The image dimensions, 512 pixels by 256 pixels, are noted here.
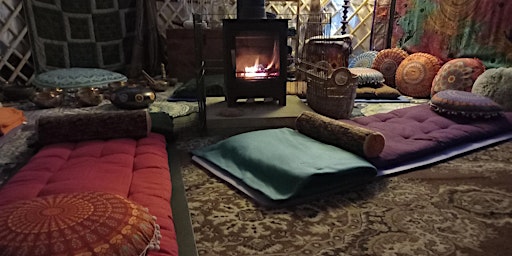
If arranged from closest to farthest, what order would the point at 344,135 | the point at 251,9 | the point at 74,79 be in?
the point at 344,135, the point at 251,9, the point at 74,79

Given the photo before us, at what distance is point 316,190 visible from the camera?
62.0 inches

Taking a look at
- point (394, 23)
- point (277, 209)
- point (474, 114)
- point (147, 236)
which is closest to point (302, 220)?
point (277, 209)

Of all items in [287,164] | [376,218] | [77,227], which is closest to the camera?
[77,227]

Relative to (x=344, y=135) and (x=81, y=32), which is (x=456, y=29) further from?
(x=81, y=32)

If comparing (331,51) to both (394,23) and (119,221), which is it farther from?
(119,221)

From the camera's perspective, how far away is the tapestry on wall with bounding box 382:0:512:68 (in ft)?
9.73

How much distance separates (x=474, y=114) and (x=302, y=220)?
60.9 inches

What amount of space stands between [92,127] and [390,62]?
2.84 m

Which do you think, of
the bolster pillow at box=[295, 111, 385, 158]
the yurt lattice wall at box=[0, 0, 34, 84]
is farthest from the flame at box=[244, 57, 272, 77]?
the yurt lattice wall at box=[0, 0, 34, 84]

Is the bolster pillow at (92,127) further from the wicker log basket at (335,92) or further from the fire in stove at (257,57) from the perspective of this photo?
the wicker log basket at (335,92)

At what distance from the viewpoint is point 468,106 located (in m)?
2.32

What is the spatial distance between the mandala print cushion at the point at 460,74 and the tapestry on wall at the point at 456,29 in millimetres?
165

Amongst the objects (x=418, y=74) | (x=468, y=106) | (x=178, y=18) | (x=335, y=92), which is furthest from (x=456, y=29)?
(x=178, y=18)

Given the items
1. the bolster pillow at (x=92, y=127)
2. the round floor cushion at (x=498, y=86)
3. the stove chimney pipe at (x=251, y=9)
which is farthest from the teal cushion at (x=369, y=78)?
the bolster pillow at (x=92, y=127)
